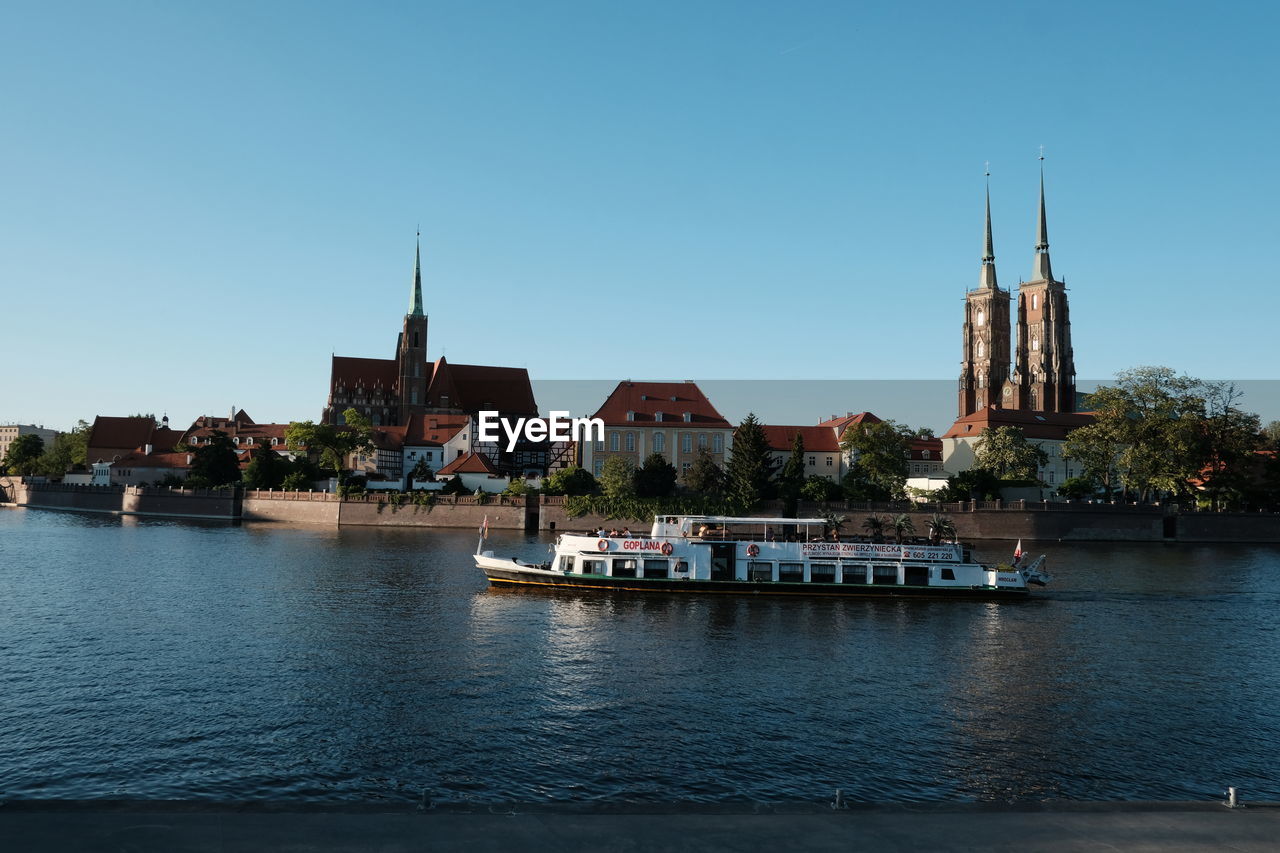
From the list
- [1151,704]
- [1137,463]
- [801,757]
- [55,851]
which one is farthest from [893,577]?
[1137,463]

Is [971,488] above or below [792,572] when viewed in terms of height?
above

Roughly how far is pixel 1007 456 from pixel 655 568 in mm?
75386

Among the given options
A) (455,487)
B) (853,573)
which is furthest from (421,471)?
(853,573)

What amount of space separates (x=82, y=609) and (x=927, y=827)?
148 feet

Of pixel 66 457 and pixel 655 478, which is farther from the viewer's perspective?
pixel 66 457

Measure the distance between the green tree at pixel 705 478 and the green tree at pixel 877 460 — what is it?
48.8 feet

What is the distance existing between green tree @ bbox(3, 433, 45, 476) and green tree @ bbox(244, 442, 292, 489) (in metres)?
74.0

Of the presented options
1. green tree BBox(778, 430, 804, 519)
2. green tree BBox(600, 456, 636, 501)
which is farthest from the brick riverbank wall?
green tree BBox(600, 456, 636, 501)

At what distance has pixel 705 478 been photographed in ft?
360

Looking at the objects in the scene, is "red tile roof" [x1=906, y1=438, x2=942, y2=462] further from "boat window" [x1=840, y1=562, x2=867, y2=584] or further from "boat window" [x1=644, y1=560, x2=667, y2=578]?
"boat window" [x1=644, y1=560, x2=667, y2=578]

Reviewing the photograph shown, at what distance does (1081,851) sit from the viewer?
615 inches

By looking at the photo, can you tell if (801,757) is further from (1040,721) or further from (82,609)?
(82,609)

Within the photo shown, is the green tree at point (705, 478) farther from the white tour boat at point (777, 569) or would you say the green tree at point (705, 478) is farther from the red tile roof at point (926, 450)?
the white tour boat at point (777, 569)

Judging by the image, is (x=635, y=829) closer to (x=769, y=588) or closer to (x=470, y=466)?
(x=769, y=588)
